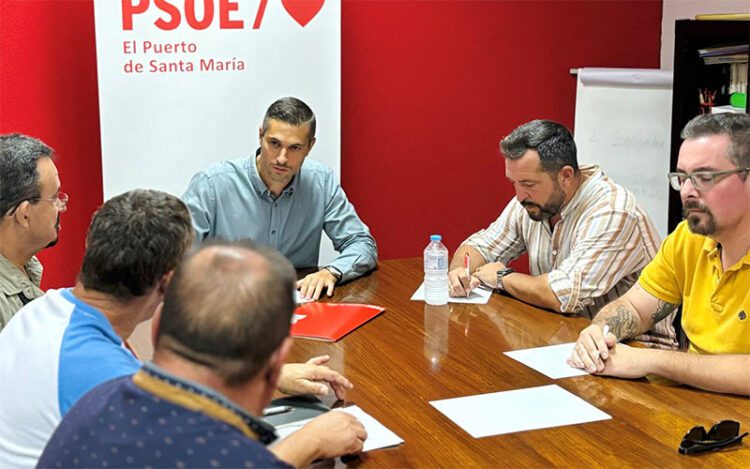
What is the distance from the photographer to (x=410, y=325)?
8.63ft

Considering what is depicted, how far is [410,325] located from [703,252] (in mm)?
827

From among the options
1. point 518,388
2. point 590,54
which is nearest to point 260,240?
point 518,388

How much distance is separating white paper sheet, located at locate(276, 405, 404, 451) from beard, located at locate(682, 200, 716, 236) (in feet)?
3.18

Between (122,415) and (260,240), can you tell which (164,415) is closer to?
(122,415)

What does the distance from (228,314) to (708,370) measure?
1.38 m

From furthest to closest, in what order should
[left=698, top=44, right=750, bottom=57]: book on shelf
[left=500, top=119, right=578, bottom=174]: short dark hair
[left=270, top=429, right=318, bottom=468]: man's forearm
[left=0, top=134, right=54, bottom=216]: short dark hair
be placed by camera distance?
[left=698, top=44, right=750, bottom=57]: book on shelf, [left=500, top=119, right=578, bottom=174]: short dark hair, [left=0, top=134, right=54, bottom=216]: short dark hair, [left=270, top=429, right=318, bottom=468]: man's forearm

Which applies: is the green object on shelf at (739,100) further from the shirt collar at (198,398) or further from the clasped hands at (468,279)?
the shirt collar at (198,398)

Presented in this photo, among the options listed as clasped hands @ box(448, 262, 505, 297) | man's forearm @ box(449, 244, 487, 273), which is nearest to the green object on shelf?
man's forearm @ box(449, 244, 487, 273)

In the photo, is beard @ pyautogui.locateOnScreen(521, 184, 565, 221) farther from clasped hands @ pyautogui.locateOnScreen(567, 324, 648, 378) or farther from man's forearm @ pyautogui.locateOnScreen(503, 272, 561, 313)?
clasped hands @ pyautogui.locateOnScreen(567, 324, 648, 378)

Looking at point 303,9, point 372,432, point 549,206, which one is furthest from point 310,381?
point 303,9

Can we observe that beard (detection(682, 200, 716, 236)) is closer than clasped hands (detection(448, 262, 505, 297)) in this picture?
Yes

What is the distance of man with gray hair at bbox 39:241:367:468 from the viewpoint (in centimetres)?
105

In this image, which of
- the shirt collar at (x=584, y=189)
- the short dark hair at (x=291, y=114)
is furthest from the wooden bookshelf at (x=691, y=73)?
the short dark hair at (x=291, y=114)

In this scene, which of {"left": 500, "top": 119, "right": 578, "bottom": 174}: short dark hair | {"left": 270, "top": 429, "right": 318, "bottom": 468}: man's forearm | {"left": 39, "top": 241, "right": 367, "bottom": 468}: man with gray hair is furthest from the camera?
{"left": 500, "top": 119, "right": 578, "bottom": 174}: short dark hair
